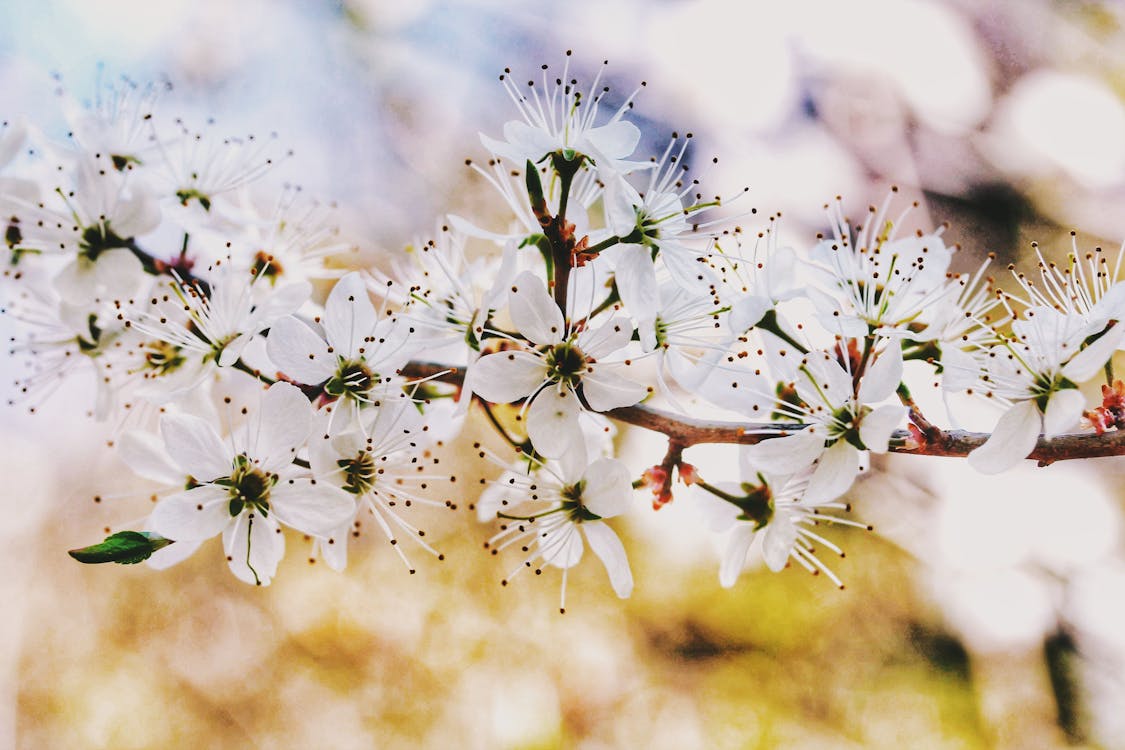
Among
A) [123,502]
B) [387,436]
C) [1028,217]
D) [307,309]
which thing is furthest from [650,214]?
[123,502]

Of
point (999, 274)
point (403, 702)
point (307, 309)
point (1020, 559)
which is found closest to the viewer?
point (307, 309)

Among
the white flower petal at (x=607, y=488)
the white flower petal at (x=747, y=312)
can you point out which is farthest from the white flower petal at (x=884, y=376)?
the white flower petal at (x=607, y=488)

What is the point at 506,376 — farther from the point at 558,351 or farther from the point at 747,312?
the point at 747,312

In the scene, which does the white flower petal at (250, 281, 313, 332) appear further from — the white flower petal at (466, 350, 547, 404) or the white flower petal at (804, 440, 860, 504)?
the white flower petal at (804, 440, 860, 504)

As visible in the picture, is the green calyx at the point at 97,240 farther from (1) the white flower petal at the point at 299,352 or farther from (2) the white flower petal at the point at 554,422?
(2) the white flower petal at the point at 554,422

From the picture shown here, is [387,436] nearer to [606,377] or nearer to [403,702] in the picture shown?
[606,377]

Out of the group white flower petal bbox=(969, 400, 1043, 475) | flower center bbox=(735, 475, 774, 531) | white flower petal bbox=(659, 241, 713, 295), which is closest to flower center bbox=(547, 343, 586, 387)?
white flower petal bbox=(659, 241, 713, 295)
